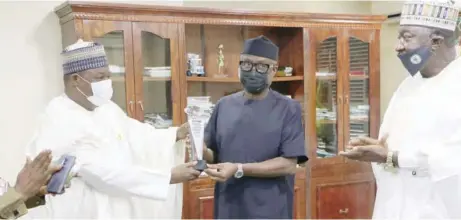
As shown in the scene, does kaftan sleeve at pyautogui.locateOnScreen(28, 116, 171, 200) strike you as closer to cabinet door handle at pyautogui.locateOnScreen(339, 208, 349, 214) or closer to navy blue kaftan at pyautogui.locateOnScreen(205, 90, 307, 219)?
navy blue kaftan at pyautogui.locateOnScreen(205, 90, 307, 219)

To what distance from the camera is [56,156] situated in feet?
6.62

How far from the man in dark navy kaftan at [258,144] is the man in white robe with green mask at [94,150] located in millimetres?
232

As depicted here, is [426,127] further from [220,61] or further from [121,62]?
[220,61]

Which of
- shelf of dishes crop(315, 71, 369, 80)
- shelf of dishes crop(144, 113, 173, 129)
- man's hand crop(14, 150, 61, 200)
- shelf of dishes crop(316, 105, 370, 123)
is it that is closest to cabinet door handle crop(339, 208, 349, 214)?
shelf of dishes crop(316, 105, 370, 123)

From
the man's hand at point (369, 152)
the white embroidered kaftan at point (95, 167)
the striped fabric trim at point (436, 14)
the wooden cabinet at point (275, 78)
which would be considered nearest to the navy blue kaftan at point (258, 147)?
the white embroidered kaftan at point (95, 167)

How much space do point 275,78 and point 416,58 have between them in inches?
72.2

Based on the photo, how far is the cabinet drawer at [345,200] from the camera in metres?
3.71

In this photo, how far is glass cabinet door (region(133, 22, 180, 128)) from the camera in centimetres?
313

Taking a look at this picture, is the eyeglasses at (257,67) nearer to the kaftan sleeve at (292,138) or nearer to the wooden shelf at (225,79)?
the kaftan sleeve at (292,138)

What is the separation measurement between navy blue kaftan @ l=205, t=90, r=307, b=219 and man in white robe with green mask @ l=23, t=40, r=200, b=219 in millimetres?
229

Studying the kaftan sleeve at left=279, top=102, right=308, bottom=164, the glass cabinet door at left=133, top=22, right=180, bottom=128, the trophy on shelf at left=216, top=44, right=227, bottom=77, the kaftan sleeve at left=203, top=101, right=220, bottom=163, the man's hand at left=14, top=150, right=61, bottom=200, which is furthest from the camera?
the trophy on shelf at left=216, top=44, right=227, bottom=77

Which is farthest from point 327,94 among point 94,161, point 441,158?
point 94,161

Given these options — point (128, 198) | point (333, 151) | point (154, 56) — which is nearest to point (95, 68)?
point (128, 198)

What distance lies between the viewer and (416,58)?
1818mm
